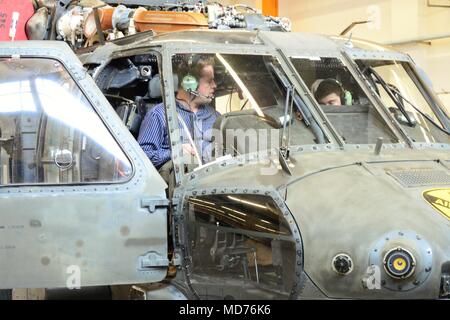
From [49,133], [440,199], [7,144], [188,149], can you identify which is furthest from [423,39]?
[7,144]

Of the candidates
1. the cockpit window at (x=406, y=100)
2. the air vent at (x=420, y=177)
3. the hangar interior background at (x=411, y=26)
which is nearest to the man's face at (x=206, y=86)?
the cockpit window at (x=406, y=100)

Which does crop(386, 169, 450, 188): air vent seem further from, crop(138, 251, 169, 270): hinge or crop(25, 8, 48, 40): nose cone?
crop(25, 8, 48, 40): nose cone

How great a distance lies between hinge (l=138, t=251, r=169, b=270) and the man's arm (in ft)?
2.24

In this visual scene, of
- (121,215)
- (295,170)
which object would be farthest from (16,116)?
(295,170)

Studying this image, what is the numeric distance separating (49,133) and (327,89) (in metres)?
1.77

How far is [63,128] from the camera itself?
3854 millimetres

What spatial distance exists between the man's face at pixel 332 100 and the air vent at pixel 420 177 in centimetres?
100

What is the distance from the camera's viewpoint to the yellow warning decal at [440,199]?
3116 millimetres

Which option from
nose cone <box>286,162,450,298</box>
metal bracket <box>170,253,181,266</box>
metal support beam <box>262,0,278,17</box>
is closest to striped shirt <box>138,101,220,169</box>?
metal bracket <box>170,253,181,266</box>

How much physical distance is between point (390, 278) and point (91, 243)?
1.58 metres

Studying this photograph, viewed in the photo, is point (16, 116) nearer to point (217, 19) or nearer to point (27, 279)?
point (27, 279)

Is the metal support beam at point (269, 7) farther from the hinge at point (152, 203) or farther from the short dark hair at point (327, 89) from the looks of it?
the hinge at point (152, 203)

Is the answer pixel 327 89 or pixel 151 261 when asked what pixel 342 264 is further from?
pixel 327 89

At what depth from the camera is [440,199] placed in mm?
3184
